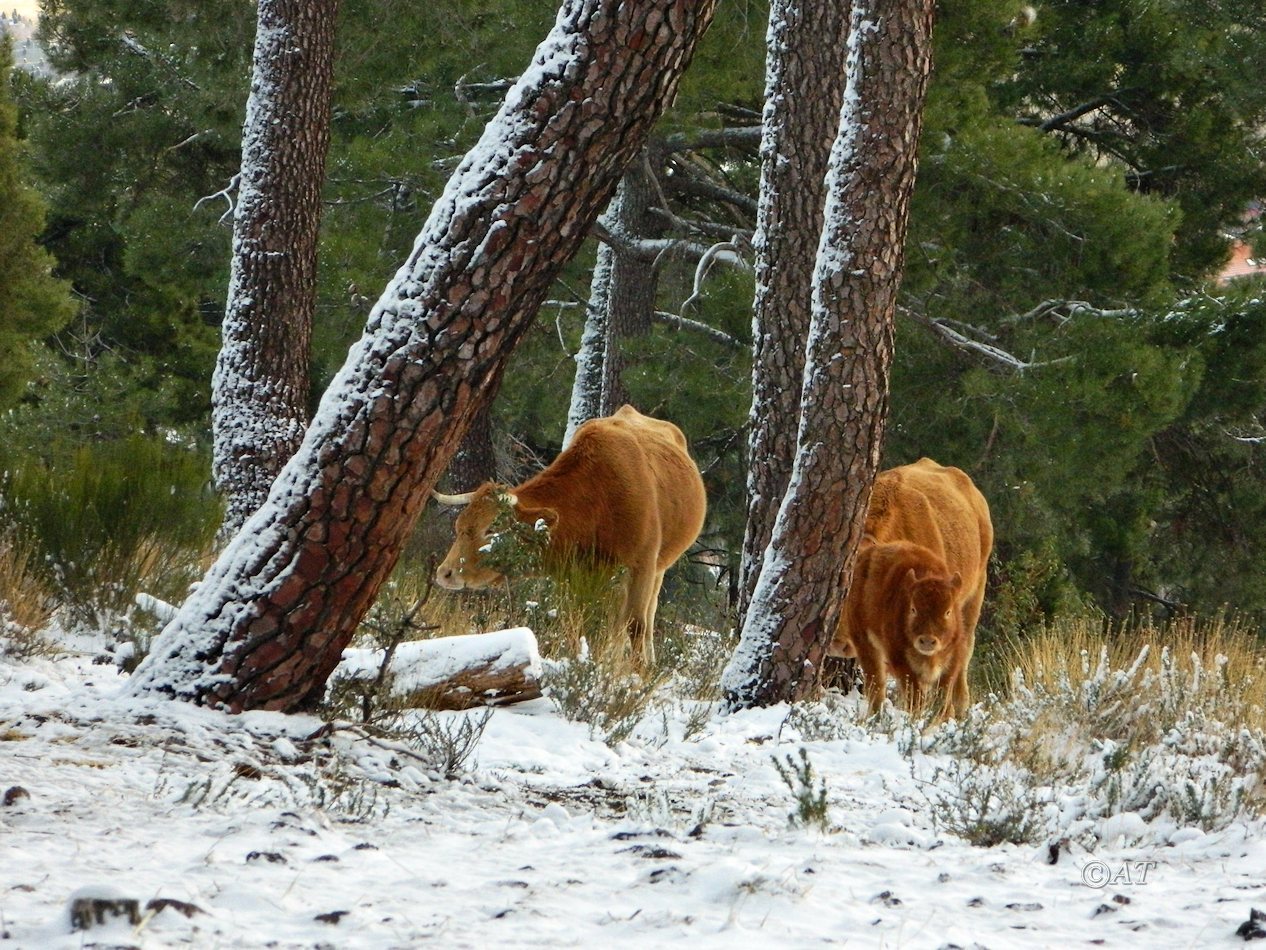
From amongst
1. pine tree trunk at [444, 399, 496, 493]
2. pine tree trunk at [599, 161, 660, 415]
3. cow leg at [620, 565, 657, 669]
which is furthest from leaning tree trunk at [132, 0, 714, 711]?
pine tree trunk at [444, 399, 496, 493]

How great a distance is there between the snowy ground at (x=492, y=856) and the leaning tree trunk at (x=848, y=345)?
164 centimetres

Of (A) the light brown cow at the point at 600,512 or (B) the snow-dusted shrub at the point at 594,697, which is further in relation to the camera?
(A) the light brown cow at the point at 600,512

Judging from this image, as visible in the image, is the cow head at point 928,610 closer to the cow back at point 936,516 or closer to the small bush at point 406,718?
the cow back at point 936,516

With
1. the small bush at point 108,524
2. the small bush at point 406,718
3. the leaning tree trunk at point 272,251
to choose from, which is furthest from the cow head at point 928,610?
the leaning tree trunk at point 272,251

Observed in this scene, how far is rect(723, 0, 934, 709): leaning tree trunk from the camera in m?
6.84

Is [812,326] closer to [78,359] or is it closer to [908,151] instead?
[908,151]

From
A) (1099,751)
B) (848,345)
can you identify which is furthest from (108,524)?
(1099,751)

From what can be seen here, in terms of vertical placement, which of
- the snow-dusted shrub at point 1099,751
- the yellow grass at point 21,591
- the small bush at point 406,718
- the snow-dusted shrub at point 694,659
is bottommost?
the snow-dusted shrub at point 694,659

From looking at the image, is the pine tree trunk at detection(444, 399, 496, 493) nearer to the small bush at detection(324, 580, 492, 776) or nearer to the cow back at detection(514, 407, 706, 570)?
the cow back at detection(514, 407, 706, 570)

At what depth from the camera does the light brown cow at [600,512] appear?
27.8 feet

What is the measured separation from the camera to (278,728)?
4.83m

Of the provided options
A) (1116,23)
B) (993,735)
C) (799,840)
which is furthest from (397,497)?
(1116,23)

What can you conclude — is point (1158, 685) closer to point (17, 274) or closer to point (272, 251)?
point (272, 251)

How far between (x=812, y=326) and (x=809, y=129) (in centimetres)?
182
